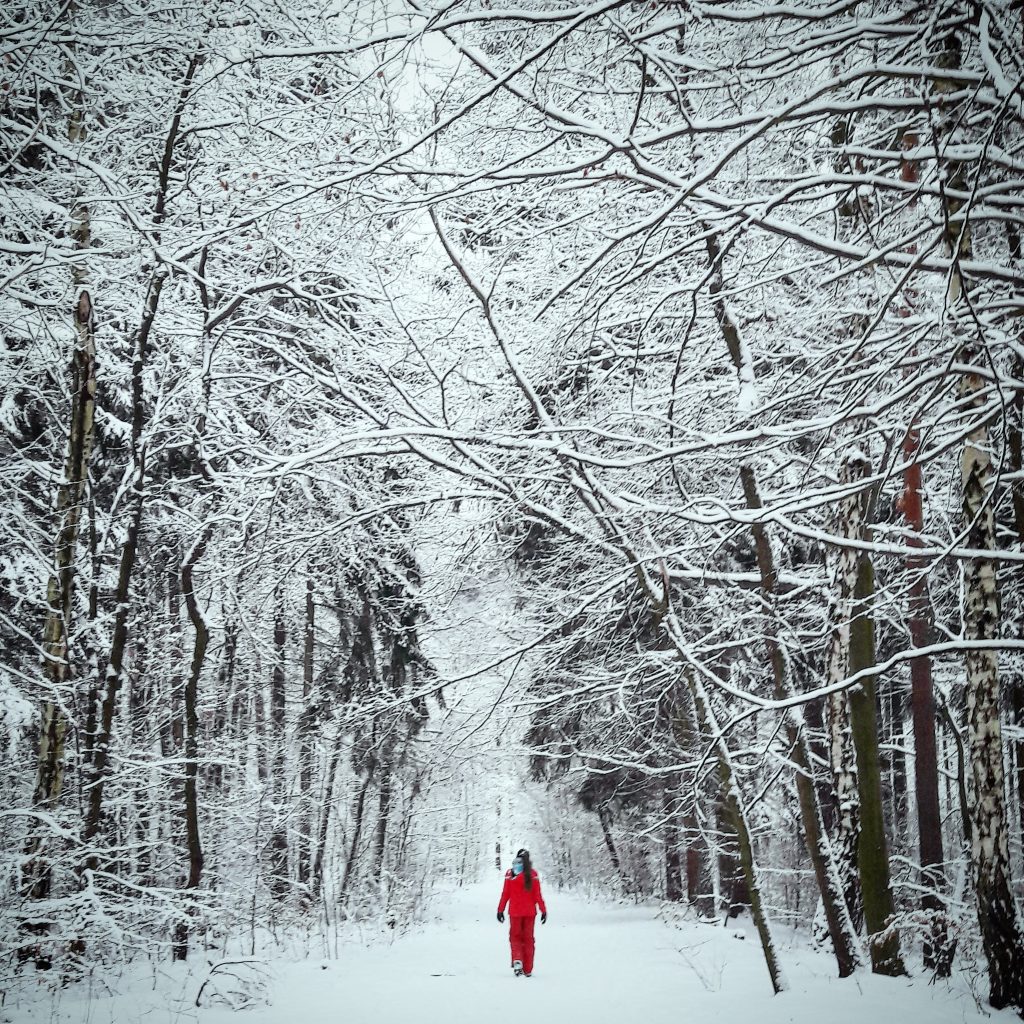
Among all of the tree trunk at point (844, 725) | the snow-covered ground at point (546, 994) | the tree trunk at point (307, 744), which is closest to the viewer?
the snow-covered ground at point (546, 994)

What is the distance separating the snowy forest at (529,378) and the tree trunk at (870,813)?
0.12 ft

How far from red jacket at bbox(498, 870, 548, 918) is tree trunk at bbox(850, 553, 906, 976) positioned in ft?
13.1

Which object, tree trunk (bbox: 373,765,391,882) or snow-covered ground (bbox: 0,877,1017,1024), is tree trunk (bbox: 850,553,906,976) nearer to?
snow-covered ground (bbox: 0,877,1017,1024)

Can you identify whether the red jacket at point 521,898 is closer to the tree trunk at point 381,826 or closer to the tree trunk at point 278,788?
the tree trunk at point 278,788

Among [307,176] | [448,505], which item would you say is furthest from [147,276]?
[307,176]

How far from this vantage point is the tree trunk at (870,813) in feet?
23.2

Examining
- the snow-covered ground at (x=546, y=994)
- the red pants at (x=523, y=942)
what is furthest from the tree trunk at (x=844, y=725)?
the red pants at (x=523, y=942)

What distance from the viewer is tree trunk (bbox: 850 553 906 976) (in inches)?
279

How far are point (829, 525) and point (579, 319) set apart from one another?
4.94m

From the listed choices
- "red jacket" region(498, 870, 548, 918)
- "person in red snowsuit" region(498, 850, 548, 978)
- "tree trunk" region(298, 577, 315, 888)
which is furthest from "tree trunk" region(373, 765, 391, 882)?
"person in red snowsuit" region(498, 850, 548, 978)

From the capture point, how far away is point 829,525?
812cm

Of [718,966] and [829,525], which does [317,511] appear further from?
[718,966]

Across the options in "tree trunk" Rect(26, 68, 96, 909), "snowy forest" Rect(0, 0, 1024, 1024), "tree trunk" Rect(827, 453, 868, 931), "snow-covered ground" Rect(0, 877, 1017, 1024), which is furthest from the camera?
"tree trunk" Rect(26, 68, 96, 909)

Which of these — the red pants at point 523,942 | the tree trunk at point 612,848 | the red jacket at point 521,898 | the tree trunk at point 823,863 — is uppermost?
the tree trunk at point 823,863
